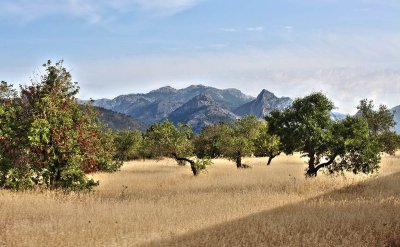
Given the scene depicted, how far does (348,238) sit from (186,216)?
494 centimetres

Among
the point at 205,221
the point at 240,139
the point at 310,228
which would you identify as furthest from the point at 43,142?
the point at 240,139

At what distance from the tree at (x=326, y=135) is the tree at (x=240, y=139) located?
48.2 ft

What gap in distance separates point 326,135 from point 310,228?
42.0 ft

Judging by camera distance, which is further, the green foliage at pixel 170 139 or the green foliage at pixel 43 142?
the green foliage at pixel 170 139

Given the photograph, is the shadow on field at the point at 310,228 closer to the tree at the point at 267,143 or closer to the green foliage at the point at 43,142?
the green foliage at the point at 43,142

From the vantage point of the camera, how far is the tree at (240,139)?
3972cm

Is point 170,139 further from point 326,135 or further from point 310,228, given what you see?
point 310,228

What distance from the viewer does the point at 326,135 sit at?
76.9 ft

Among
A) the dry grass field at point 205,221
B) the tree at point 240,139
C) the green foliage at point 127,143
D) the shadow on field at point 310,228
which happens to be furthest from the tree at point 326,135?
the green foliage at point 127,143

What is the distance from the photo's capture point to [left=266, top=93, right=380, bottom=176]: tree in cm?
2342

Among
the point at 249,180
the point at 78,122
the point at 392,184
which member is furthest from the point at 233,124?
the point at 78,122

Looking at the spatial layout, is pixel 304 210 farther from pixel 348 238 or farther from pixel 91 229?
pixel 91 229

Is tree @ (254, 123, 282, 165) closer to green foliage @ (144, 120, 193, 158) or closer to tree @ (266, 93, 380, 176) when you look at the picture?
green foliage @ (144, 120, 193, 158)

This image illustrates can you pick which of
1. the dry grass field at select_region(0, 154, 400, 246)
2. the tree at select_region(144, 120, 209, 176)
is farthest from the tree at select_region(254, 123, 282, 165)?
the dry grass field at select_region(0, 154, 400, 246)
